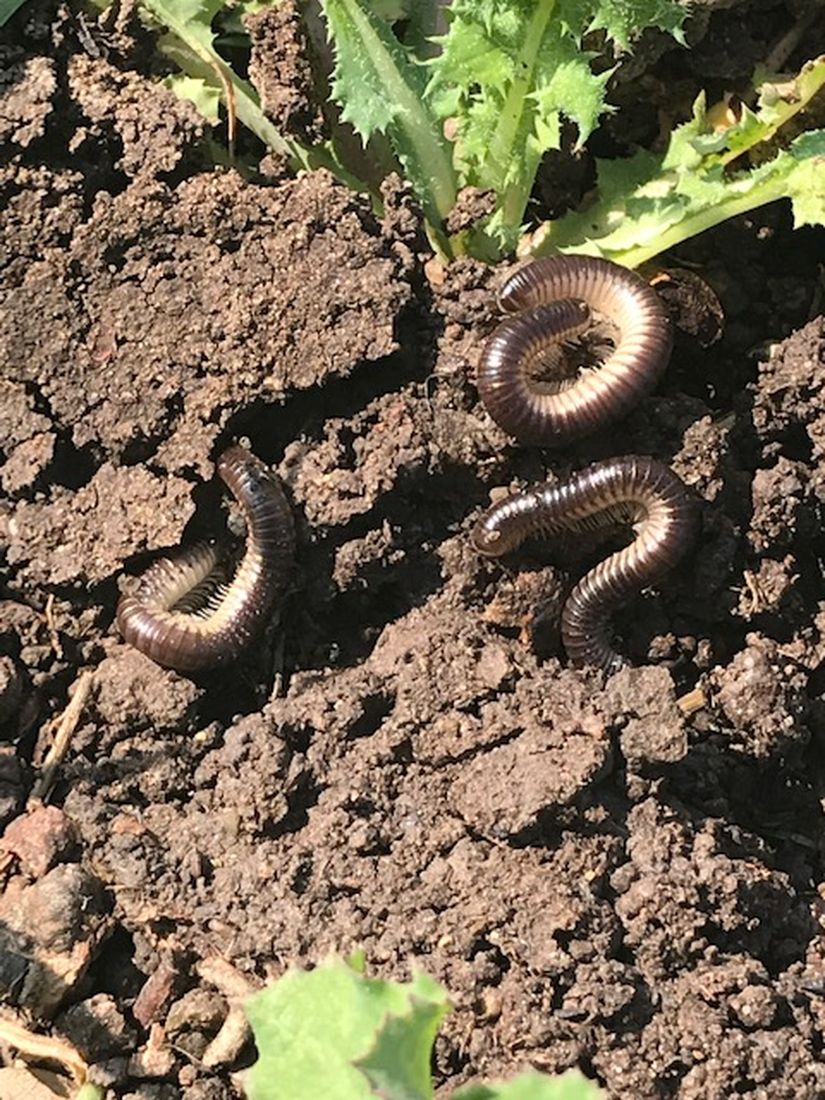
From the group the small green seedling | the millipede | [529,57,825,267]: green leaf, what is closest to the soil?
the millipede

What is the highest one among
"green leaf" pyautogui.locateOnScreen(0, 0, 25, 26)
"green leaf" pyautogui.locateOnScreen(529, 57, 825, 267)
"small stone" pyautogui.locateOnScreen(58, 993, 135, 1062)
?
"green leaf" pyautogui.locateOnScreen(0, 0, 25, 26)

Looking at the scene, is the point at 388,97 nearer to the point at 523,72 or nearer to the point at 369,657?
the point at 523,72

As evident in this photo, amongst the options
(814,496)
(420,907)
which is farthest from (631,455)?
(420,907)

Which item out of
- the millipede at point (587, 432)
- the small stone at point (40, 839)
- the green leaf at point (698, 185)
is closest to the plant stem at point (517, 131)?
the green leaf at point (698, 185)

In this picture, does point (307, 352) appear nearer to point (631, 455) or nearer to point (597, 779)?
point (631, 455)

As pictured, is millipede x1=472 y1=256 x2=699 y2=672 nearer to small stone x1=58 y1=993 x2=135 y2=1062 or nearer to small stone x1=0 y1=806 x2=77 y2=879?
small stone x1=0 y1=806 x2=77 y2=879

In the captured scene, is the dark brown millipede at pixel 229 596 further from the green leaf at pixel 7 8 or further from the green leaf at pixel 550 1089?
the green leaf at pixel 550 1089

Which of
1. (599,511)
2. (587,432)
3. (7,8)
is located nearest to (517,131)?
(587,432)
